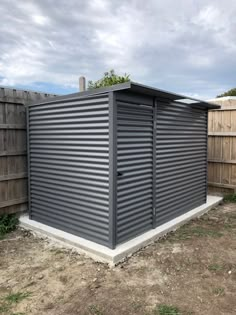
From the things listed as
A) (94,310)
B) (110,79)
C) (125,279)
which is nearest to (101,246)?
(125,279)

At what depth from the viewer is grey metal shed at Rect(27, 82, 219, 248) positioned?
9.81ft

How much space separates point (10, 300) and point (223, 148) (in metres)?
5.11

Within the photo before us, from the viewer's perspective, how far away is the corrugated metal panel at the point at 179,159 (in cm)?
376

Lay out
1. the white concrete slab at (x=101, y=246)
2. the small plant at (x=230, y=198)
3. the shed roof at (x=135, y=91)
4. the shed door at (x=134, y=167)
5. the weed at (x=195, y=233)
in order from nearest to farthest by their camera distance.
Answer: the shed roof at (x=135, y=91)
the white concrete slab at (x=101, y=246)
the shed door at (x=134, y=167)
the weed at (x=195, y=233)
the small plant at (x=230, y=198)

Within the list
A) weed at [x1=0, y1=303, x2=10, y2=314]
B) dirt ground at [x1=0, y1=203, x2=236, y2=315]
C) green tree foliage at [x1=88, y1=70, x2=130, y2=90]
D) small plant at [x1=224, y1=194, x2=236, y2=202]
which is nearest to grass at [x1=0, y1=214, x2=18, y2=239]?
dirt ground at [x1=0, y1=203, x2=236, y2=315]

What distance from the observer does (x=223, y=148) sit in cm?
586

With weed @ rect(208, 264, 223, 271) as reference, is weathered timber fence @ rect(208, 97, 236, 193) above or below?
above

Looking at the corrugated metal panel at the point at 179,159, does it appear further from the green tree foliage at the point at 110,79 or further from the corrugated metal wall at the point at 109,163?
the green tree foliage at the point at 110,79

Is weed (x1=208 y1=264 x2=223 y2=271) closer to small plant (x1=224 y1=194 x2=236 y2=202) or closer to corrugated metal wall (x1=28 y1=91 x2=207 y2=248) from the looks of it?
corrugated metal wall (x1=28 y1=91 x2=207 y2=248)

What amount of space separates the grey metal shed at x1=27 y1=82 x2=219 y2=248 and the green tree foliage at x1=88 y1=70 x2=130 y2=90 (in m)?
8.44

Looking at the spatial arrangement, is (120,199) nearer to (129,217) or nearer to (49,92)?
(129,217)

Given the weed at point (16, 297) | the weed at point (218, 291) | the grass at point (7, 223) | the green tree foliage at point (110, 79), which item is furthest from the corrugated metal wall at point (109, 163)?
the green tree foliage at point (110, 79)

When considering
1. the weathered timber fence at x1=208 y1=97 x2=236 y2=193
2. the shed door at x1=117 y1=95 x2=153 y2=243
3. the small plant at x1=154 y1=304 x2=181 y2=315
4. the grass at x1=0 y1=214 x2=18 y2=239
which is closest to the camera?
the small plant at x1=154 y1=304 x2=181 y2=315

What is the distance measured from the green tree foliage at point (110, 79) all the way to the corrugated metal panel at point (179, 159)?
8032 millimetres
